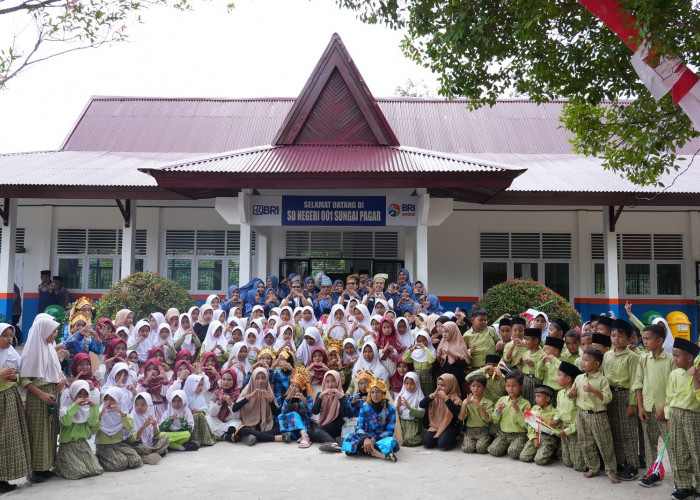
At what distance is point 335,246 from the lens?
13.9 meters

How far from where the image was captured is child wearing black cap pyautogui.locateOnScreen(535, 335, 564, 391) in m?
6.21

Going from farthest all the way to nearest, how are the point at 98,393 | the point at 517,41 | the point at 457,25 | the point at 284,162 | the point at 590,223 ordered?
the point at 590,223 → the point at 284,162 → the point at 517,41 → the point at 457,25 → the point at 98,393

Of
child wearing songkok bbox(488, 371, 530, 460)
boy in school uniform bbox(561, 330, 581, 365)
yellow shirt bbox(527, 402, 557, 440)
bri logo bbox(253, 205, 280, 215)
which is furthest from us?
bri logo bbox(253, 205, 280, 215)

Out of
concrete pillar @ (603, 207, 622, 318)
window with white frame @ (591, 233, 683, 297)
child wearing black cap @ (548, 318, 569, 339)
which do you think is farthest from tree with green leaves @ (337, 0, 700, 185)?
window with white frame @ (591, 233, 683, 297)

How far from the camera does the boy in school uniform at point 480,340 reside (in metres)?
7.02

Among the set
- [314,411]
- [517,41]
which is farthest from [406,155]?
[314,411]

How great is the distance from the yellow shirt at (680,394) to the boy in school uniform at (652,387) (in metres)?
0.28

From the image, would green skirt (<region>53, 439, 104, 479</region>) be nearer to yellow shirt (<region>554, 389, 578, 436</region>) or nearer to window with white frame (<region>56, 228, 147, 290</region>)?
yellow shirt (<region>554, 389, 578, 436</region>)

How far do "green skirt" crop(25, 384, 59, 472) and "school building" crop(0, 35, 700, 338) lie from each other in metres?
5.48

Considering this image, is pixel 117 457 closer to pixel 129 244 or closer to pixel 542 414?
pixel 542 414

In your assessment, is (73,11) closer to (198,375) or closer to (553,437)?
(198,375)

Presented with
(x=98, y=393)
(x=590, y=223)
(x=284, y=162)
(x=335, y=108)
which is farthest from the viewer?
(x=590, y=223)

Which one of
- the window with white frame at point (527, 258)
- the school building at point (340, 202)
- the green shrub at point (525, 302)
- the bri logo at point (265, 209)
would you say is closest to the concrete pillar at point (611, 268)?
the school building at point (340, 202)

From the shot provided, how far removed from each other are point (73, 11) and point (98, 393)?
378 centimetres
